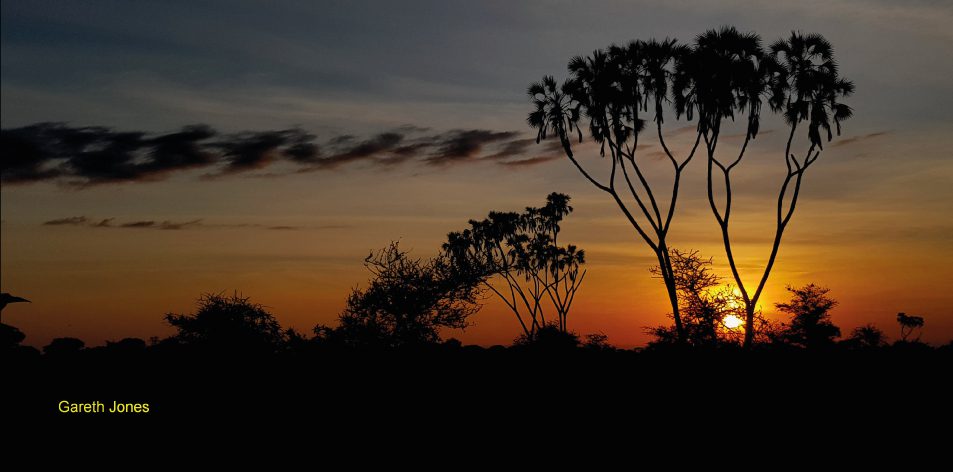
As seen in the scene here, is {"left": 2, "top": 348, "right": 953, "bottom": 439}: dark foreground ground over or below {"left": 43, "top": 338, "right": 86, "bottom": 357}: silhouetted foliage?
below

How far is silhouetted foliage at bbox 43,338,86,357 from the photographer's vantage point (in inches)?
1451

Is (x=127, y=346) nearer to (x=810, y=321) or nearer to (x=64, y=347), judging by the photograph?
(x=64, y=347)

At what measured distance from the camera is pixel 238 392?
98.8 feet

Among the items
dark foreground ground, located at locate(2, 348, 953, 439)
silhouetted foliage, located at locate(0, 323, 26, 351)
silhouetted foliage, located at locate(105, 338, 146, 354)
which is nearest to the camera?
dark foreground ground, located at locate(2, 348, 953, 439)

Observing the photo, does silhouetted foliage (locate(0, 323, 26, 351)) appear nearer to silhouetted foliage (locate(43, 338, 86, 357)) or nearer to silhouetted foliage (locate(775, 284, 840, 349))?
silhouetted foliage (locate(43, 338, 86, 357))

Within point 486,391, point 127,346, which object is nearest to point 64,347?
point 127,346

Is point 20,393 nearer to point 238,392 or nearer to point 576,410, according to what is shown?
point 238,392

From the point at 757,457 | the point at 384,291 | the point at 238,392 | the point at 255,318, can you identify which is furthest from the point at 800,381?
the point at 255,318

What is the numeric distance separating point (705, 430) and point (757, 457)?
2873mm

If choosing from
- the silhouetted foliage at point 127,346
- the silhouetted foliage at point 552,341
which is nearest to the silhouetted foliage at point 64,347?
the silhouetted foliage at point 127,346

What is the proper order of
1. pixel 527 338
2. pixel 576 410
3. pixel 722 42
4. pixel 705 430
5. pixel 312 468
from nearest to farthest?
pixel 312 468, pixel 705 430, pixel 576 410, pixel 722 42, pixel 527 338

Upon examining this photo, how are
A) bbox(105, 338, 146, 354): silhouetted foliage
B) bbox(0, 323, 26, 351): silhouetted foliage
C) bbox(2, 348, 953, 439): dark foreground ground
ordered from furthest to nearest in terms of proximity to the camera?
1. bbox(105, 338, 146, 354): silhouetted foliage
2. bbox(0, 323, 26, 351): silhouetted foliage
3. bbox(2, 348, 953, 439): dark foreground ground

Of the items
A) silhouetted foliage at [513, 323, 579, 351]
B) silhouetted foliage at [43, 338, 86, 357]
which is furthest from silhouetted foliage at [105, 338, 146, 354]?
silhouetted foliage at [513, 323, 579, 351]

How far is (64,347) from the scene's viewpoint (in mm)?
39531
